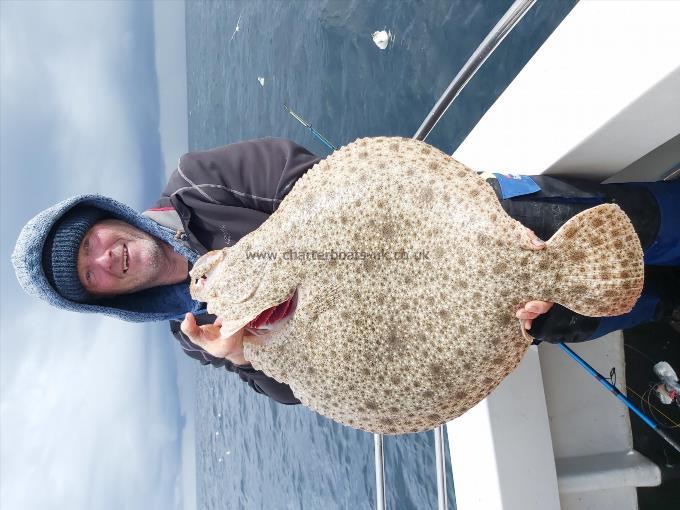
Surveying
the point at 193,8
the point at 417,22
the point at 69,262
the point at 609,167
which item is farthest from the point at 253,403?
the point at 193,8

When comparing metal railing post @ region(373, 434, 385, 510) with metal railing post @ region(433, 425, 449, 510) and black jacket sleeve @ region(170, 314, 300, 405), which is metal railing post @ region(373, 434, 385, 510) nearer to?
metal railing post @ region(433, 425, 449, 510)

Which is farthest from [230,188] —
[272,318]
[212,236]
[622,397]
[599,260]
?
[622,397]

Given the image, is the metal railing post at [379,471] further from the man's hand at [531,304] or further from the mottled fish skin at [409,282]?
the man's hand at [531,304]

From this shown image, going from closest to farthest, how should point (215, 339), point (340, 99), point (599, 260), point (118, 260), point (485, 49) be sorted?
point (599, 260)
point (215, 339)
point (485, 49)
point (118, 260)
point (340, 99)

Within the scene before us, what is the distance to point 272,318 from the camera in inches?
81.6

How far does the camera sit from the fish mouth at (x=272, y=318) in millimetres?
2027

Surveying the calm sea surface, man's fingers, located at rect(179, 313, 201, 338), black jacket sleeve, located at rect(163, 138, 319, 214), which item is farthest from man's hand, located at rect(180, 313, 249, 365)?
the calm sea surface

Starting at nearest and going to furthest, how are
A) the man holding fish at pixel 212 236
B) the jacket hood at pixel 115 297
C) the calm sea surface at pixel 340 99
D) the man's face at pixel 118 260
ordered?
the man holding fish at pixel 212 236 < the jacket hood at pixel 115 297 < the man's face at pixel 118 260 < the calm sea surface at pixel 340 99

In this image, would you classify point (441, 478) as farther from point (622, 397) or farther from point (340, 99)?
point (340, 99)

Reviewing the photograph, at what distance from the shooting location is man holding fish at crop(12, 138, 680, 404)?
236 centimetres

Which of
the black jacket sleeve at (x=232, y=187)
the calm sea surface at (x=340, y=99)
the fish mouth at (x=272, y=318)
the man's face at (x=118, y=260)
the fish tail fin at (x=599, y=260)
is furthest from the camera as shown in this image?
the calm sea surface at (x=340, y=99)

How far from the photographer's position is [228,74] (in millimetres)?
27031

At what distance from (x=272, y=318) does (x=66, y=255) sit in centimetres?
178

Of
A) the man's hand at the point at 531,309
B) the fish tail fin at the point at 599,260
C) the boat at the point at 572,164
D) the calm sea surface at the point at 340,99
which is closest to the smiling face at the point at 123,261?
the boat at the point at 572,164
